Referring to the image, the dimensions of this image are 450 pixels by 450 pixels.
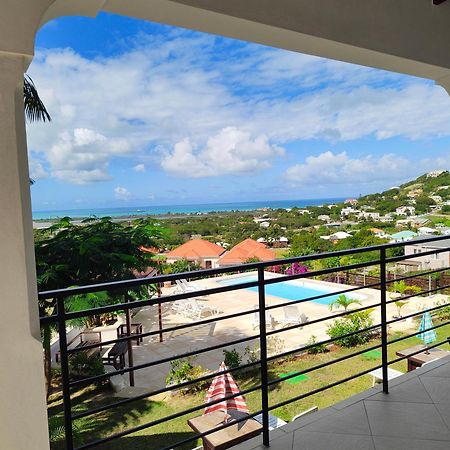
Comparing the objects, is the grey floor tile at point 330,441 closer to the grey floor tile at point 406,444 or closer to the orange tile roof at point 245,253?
the grey floor tile at point 406,444

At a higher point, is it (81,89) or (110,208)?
(81,89)

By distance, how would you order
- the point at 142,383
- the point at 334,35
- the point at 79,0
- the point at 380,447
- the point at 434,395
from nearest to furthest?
the point at 79,0 < the point at 380,447 < the point at 334,35 < the point at 434,395 < the point at 142,383

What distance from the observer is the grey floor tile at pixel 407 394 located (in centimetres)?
220

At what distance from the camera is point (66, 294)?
4.33 feet

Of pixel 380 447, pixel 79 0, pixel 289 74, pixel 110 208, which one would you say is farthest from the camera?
pixel 289 74

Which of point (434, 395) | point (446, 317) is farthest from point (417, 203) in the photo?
point (434, 395)

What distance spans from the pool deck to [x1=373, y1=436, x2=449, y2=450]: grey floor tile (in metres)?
5.36

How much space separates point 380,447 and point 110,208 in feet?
101

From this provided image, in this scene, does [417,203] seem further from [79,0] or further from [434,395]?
[79,0]

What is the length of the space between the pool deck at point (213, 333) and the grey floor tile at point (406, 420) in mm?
5134

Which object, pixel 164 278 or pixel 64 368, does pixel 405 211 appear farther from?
pixel 64 368

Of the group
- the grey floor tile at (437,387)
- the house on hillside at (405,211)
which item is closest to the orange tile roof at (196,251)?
the house on hillside at (405,211)

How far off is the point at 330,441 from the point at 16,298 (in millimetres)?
1530

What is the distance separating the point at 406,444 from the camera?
5.85 ft
